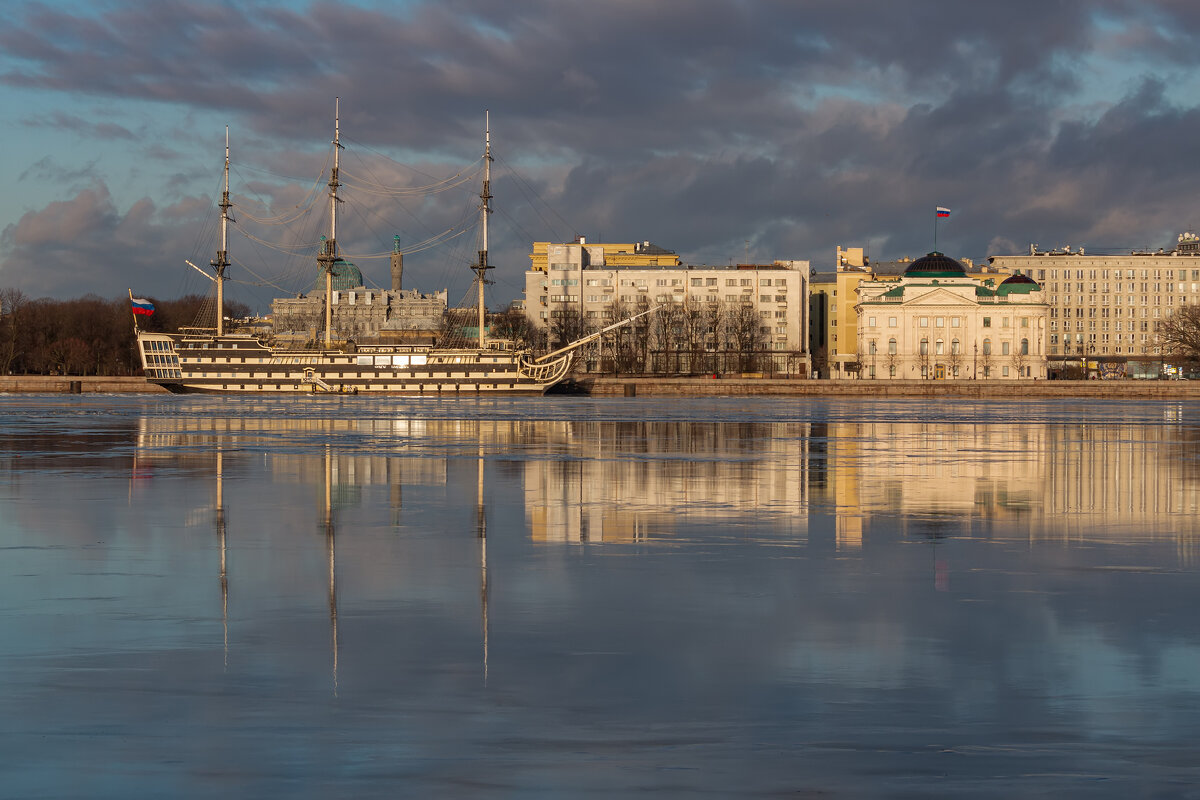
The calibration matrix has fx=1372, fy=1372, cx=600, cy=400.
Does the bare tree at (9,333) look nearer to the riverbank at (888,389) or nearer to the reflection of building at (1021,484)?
the riverbank at (888,389)

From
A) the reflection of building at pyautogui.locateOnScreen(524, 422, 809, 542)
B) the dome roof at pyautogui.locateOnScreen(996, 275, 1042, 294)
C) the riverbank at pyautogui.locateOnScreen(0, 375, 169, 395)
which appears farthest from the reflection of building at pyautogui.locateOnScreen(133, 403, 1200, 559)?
the dome roof at pyautogui.locateOnScreen(996, 275, 1042, 294)

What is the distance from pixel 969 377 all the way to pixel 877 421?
426 ft

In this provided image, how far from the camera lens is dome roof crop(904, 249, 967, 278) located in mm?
193875

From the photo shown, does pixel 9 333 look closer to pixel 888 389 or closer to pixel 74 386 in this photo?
pixel 74 386

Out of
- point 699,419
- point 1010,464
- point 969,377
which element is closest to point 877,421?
point 699,419

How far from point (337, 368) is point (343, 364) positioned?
74cm

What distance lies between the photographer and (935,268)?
643ft

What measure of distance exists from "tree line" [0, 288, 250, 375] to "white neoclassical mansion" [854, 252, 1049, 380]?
89.8 m

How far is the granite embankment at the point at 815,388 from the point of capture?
134 m

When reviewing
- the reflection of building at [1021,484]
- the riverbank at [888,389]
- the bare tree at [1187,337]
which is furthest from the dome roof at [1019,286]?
the reflection of building at [1021,484]

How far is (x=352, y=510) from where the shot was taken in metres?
20.8

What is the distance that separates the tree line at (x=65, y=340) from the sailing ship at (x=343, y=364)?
20775 mm

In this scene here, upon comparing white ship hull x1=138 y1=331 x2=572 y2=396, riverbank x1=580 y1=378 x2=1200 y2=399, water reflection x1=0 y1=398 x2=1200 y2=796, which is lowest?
water reflection x1=0 y1=398 x2=1200 y2=796

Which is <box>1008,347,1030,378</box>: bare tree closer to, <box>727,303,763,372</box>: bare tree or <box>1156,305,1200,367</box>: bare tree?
<box>1156,305,1200,367</box>: bare tree
